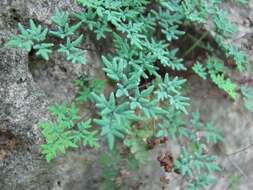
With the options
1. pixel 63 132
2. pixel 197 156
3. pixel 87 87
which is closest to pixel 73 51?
pixel 87 87

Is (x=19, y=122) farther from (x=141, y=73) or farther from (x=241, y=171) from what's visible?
(x=241, y=171)

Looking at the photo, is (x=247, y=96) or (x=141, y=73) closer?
(x=141, y=73)

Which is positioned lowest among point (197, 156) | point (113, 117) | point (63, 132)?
point (197, 156)

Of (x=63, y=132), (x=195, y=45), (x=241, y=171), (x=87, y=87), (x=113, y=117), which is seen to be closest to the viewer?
(x=113, y=117)

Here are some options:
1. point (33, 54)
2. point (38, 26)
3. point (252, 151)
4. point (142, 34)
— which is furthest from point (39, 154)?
point (252, 151)

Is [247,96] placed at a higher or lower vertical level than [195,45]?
lower

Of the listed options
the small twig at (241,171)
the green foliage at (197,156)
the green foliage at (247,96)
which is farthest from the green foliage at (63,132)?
the small twig at (241,171)

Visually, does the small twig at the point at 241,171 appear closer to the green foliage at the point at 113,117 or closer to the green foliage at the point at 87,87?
the green foliage at the point at 87,87

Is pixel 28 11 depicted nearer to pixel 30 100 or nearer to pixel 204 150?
pixel 30 100
